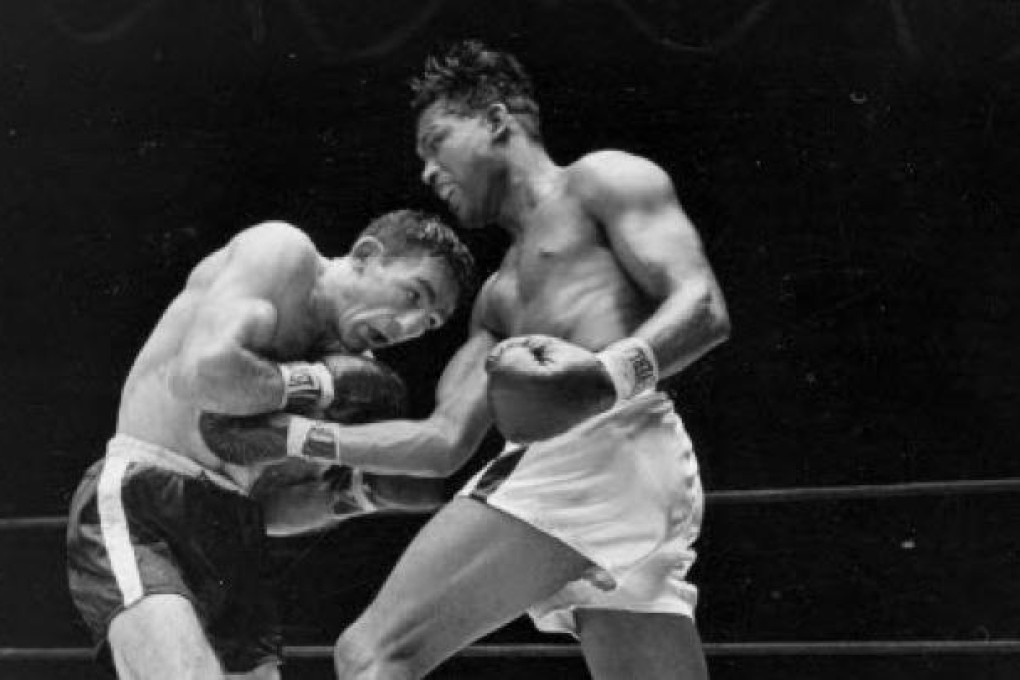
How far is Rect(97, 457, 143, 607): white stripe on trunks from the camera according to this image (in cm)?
221

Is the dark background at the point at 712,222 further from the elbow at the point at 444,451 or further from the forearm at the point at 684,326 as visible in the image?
the forearm at the point at 684,326

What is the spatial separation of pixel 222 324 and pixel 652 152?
3.68ft

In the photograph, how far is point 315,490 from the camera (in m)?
2.54

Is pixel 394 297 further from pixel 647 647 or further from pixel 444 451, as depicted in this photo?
pixel 647 647

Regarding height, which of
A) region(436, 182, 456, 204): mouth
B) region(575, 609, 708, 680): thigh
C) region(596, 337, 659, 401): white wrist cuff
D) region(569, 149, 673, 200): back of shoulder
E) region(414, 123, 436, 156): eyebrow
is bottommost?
region(575, 609, 708, 680): thigh

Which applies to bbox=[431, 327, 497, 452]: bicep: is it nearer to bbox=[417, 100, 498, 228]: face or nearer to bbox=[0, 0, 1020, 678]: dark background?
bbox=[417, 100, 498, 228]: face

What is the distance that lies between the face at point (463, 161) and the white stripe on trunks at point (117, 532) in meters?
0.60

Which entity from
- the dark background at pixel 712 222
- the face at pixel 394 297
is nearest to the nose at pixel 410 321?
the face at pixel 394 297

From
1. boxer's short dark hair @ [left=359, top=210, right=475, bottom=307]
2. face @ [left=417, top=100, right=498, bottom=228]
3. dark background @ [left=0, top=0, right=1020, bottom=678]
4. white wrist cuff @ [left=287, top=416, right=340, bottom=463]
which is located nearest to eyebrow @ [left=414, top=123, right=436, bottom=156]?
face @ [left=417, top=100, right=498, bottom=228]

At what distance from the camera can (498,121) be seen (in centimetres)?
245

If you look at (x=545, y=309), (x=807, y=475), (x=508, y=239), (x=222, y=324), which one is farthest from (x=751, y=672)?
(x=222, y=324)

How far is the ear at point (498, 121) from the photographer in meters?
2.44

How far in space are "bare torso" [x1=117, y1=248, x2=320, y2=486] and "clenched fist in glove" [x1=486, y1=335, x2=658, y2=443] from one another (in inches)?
15.4

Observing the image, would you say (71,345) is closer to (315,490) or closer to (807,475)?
(315,490)
